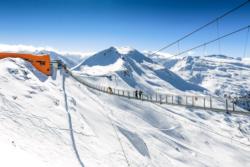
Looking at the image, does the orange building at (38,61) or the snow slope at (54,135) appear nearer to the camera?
the snow slope at (54,135)

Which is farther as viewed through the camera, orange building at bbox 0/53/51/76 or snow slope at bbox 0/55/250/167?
orange building at bbox 0/53/51/76

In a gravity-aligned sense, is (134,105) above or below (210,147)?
above

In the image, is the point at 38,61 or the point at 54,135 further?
the point at 38,61

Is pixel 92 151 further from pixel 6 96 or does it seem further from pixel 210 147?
pixel 210 147

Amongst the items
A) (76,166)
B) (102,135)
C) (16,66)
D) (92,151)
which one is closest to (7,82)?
(16,66)

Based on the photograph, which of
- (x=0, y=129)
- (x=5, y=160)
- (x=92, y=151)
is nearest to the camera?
(x=5, y=160)

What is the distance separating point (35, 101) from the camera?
78.6ft

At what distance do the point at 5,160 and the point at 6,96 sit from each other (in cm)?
1166

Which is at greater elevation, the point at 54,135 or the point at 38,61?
the point at 38,61

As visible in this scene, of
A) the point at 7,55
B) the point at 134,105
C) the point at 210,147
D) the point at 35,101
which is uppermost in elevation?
the point at 7,55

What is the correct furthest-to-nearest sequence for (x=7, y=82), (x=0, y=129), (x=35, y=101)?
1. (x=7, y=82)
2. (x=35, y=101)
3. (x=0, y=129)

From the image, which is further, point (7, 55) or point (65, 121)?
point (7, 55)

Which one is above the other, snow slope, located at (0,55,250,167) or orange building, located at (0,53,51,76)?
orange building, located at (0,53,51,76)

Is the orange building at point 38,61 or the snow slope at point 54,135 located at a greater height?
the orange building at point 38,61
